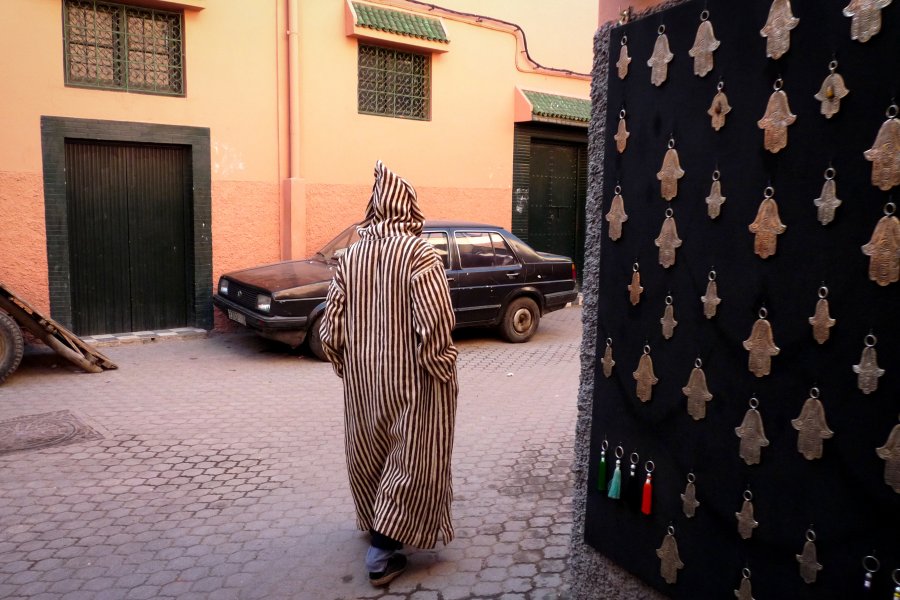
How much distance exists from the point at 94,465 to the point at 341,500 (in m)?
1.95

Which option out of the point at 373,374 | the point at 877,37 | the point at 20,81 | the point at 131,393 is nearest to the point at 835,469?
the point at 877,37

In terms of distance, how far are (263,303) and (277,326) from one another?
1.09ft

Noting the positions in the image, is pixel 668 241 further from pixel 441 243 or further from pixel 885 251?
pixel 441 243

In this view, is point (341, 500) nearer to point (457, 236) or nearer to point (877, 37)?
point (877, 37)

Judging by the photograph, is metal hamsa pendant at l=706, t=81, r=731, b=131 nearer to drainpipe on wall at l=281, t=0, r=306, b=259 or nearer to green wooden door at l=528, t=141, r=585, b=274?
drainpipe on wall at l=281, t=0, r=306, b=259

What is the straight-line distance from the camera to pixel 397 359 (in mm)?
3463

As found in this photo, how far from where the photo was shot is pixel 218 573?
374cm

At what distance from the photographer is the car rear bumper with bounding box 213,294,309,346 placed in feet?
28.2

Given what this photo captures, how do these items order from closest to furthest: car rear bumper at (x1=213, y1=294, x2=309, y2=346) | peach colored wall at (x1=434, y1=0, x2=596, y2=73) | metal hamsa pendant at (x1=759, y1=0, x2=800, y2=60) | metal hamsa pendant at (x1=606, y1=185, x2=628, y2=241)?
1. metal hamsa pendant at (x1=759, y1=0, x2=800, y2=60)
2. metal hamsa pendant at (x1=606, y1=185, x2=628, y2=241)
3. car rear bumper at (x1=213, y1=294, x2=309, y2=346)
4. peach colored wall at (x1=434, y1=0, x2=596, y2=73)

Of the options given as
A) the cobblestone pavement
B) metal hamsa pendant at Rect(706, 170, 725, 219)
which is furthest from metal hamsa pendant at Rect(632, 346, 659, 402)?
the cobblestone pavement

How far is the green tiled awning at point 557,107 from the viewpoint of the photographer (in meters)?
13.5

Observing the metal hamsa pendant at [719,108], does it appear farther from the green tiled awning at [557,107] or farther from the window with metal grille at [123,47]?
the green tiled awning at [557,107]

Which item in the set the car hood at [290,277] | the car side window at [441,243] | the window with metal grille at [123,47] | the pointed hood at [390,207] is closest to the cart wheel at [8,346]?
the car hood at [290,277]

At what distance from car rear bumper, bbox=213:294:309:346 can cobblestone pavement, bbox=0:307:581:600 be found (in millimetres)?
467
